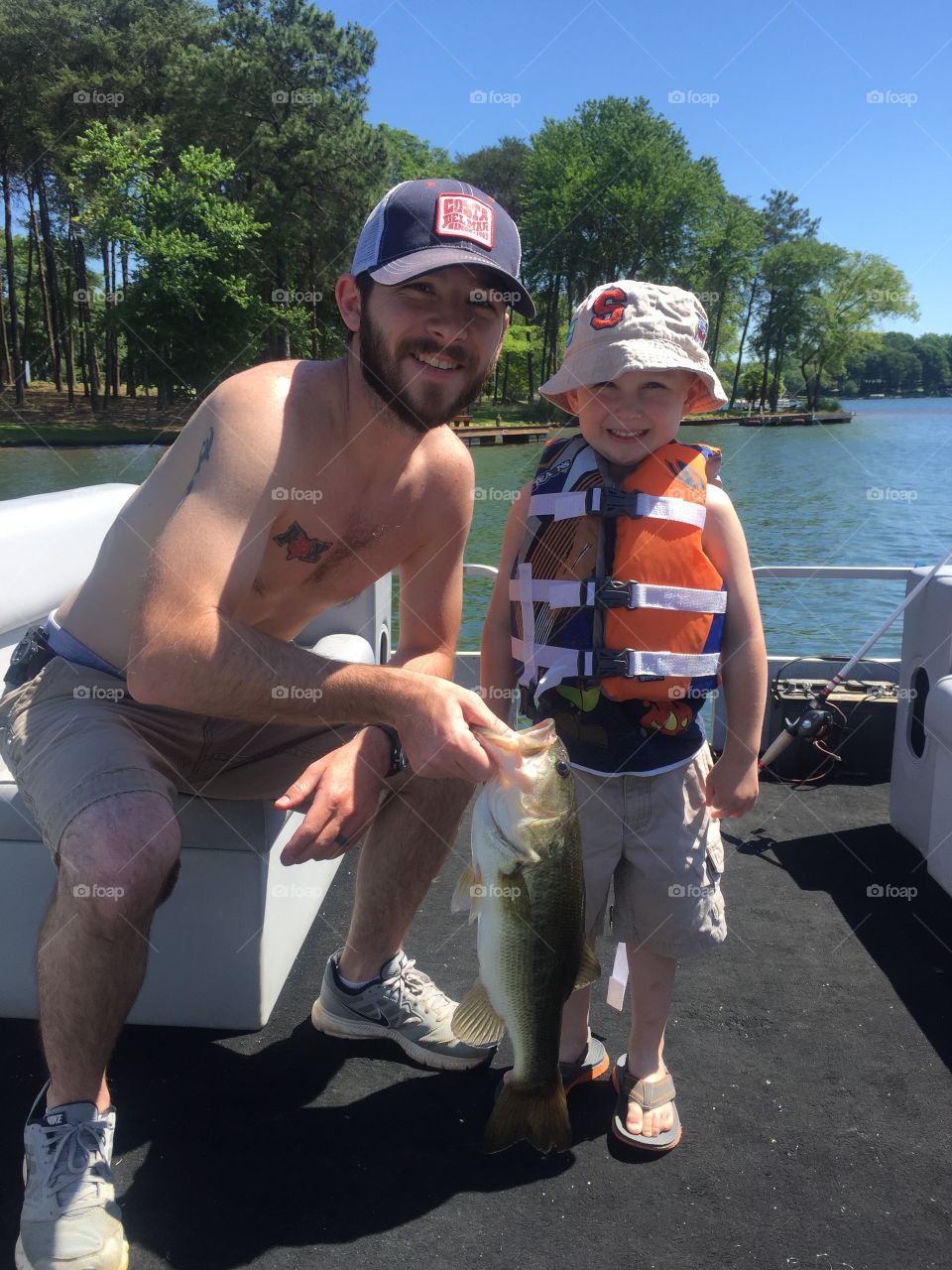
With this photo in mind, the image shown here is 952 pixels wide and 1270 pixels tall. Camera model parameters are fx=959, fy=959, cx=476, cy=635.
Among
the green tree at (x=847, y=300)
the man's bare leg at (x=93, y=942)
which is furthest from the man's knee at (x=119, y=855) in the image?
the green tree at (x=847, y=300)

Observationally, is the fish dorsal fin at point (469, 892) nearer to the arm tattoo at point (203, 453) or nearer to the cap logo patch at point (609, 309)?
the arm tattoo at point (203, 453)

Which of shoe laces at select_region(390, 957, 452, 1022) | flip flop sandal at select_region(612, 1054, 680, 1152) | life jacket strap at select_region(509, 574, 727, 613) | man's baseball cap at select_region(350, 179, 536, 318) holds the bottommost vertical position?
flip flop sandal at select_region(612, 1054, 680, 1152)

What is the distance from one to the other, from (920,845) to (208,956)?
9.67 ft

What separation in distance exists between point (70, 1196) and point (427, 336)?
2.24 m

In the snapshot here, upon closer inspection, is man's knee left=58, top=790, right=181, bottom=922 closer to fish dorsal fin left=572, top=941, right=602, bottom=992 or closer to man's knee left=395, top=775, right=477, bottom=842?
man's knee left=395, top=775, right=477, bottom=842

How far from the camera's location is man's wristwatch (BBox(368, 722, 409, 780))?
2633 millimetres

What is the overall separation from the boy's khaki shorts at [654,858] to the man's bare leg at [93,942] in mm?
1092

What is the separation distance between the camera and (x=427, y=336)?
8.76 feet

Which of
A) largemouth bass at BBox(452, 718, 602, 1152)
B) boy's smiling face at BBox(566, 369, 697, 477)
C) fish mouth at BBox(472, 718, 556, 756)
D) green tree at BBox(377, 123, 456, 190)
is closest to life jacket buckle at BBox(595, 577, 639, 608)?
boy's smiling face at BBox(566, 369, 697, 477)

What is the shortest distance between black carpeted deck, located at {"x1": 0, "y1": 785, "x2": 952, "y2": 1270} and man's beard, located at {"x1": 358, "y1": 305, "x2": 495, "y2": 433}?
186cm

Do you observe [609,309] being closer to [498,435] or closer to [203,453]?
[203,453]

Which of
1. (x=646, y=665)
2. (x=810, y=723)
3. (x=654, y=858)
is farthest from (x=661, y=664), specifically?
(x=810, y=723)

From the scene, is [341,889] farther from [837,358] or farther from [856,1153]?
[837,358]

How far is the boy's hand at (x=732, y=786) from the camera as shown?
8.29ft
